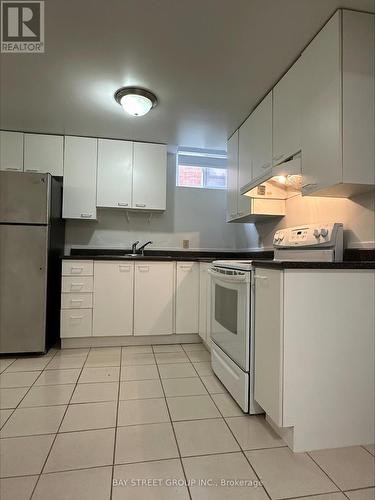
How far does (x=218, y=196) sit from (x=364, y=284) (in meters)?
2.57

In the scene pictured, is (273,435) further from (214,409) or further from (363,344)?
(363,344)

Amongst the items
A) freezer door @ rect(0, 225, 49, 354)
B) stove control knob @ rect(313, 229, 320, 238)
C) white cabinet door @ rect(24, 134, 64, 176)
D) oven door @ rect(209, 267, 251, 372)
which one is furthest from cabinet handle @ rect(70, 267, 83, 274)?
stove control knob @ rect(313, 229, 320, 238)

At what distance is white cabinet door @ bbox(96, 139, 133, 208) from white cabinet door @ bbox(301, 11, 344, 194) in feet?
6.58

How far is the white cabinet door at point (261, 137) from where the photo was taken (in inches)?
89.7

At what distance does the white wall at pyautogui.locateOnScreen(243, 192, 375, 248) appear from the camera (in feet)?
5.64

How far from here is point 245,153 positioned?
2.74m

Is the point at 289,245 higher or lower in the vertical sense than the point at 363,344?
higher

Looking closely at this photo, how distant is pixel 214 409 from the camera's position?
1.76 metres

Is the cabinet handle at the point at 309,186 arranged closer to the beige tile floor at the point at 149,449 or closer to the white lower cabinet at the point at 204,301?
the white lower cabinet at the point at 204,301

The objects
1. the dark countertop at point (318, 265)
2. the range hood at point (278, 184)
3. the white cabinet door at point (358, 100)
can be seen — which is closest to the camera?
the dark countertop at point (318, 265)

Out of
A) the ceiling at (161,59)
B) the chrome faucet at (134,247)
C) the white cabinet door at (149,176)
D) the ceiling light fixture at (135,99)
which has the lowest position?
the chrome faucet at (134,247)

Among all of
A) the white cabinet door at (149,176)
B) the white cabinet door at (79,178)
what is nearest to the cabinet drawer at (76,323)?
the white cabinet door at (79,178)

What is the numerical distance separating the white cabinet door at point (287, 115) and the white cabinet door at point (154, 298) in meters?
1.54

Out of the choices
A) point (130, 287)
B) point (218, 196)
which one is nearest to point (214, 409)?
point (130, 287)
